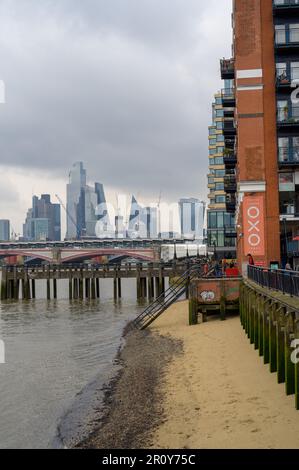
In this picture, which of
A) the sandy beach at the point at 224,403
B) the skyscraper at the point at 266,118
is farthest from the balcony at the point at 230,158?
the sandy beach at the point at 224,403

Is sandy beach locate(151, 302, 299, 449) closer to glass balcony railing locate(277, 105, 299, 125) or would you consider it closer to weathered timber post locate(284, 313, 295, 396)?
weathered timber post locate(284, 313, 295, 396)

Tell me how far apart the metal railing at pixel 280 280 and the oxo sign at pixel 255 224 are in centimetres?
1538

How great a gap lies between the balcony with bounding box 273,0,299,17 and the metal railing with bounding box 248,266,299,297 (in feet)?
77.7

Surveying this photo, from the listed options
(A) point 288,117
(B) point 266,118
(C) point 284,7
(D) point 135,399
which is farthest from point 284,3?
(D) point 135,399

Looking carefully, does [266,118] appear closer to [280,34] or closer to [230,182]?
[280,34]

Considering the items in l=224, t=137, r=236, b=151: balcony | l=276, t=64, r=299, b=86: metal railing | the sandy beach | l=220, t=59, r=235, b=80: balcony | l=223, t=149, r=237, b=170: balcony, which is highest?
l=220, t=59, r=235, b=80: balcony

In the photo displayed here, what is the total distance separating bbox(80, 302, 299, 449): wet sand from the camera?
11.5m

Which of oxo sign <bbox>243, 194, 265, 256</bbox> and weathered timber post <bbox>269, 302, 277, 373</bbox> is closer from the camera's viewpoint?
weathered timber post <bbox>269, 302, 277, 373</bbox>

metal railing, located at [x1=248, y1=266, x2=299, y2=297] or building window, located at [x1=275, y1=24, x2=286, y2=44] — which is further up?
building window, located at [x1=275, y1=24, x2=286, y2=44]

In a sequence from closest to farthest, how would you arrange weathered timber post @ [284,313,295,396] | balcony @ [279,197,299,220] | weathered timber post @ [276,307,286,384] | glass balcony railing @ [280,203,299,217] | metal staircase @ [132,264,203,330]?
weathered timber post @ [284,313,295,396]
weathered timber post @ [276,307,286,384]
metal staircase @ [132,264,203,330]
balcony @ [279,197,299,220]
glass balcony railing @ [280,203,299,217]

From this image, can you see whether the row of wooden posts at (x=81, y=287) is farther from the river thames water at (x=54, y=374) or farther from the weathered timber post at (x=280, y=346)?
the weathered timber post at (x=280, y=346)

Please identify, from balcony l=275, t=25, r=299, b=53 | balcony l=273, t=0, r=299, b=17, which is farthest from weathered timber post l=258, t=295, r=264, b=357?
balcony l=273, t=0, r=299, b=17

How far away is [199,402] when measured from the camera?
1445cm

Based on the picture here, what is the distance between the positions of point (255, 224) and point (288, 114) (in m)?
8.50
